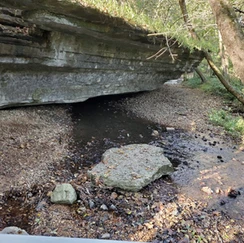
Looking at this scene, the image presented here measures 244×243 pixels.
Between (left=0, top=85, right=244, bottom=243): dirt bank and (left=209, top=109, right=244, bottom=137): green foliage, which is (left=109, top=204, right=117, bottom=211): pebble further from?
(left=209, top=109, right=244, bottom=137): green foliage

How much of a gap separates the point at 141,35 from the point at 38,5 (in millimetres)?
2846

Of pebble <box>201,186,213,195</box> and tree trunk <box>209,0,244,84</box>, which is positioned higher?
tree trunk <box>209,0,244,84</box>

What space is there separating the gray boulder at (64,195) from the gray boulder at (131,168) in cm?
57

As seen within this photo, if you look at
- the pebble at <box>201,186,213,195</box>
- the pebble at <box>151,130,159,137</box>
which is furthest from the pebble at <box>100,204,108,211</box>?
the pebble at <box>151,130,159,137</box>

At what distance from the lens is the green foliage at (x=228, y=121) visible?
7.73 m

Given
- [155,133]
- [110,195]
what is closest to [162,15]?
[155,133]

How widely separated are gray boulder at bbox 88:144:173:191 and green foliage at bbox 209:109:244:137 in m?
3.61

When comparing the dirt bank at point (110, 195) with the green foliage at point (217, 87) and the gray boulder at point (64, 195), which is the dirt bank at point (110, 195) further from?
the green foliage at point (217, 87)

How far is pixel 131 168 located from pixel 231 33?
9.04ft

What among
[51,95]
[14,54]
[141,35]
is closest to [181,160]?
[141,35]

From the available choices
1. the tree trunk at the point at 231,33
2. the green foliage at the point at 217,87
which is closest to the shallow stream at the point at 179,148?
the tree trunk at the point at 231,33

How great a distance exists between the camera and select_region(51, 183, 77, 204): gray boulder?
3604 mm

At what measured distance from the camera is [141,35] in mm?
6031

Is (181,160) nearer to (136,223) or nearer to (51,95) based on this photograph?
(136,223)
